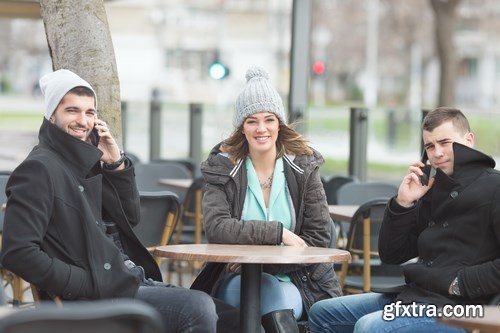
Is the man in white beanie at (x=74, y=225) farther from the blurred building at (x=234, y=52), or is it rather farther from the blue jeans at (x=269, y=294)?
the blurred building at (x=234, y=52)

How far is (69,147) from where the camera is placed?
521 centimetres

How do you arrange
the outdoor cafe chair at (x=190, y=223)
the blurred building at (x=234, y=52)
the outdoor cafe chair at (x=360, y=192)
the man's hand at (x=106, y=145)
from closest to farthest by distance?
the man's hand at (x=106, y=145)
the outdoor cafe chair at (x=360, y=192)
the outdoor cafe chair at (x=190, y=223)
the blurred building at (x=234, y=52)

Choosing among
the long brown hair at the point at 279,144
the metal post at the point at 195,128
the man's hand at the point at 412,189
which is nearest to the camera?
the man's hand at the point at 412,189

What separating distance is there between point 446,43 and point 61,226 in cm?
1873

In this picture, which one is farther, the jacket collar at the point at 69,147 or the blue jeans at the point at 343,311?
the blue jeans at the point at 343,311

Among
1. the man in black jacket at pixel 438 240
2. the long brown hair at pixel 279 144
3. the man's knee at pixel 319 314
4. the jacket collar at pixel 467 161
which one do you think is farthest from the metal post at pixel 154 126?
the jacket collar at pixel 467 161

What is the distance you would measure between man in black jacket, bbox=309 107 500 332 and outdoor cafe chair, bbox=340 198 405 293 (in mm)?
1788

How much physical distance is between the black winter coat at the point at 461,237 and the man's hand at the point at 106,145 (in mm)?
1483

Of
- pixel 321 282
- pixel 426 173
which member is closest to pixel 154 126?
pixel 321 282

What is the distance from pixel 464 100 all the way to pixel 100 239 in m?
77.5

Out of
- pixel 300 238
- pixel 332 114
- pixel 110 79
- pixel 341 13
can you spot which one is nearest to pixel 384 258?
pixel 300 238

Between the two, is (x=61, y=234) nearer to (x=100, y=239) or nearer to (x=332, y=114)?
(x=100, y=239)

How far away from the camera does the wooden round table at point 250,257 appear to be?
507 cm

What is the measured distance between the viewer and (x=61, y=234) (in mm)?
5062
